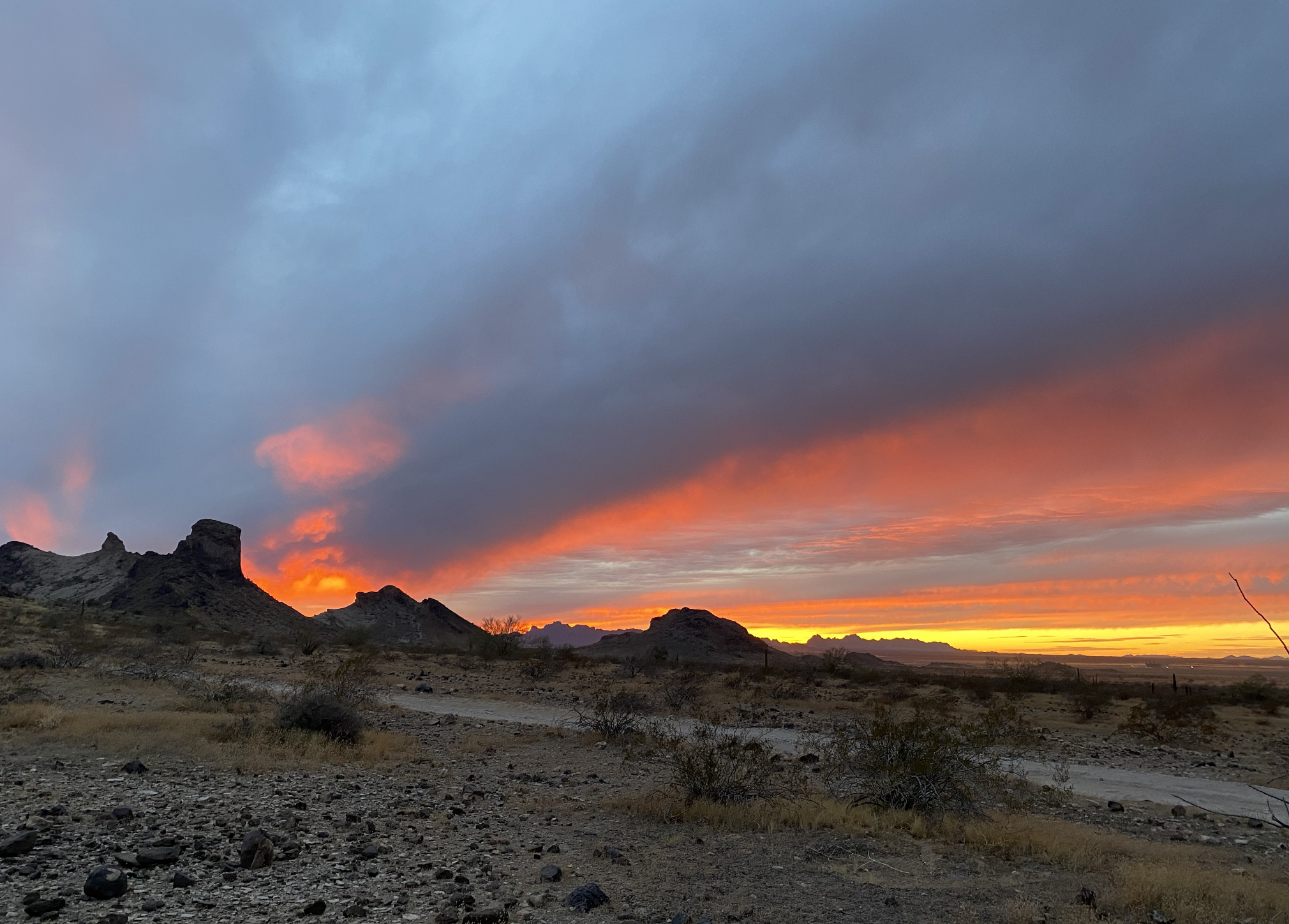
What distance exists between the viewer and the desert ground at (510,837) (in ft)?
23.5

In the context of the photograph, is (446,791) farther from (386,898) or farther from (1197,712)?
(1197,712)

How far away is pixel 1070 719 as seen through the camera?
105ft

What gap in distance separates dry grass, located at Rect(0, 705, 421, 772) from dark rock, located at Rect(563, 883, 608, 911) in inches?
292

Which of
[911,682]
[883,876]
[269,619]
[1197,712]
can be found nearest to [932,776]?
[883,876]

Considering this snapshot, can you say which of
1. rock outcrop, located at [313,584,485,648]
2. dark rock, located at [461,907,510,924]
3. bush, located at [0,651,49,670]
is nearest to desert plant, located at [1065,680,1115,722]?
dark rock, located at [461,907,510,924]

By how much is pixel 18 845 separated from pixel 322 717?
8197 millimetres

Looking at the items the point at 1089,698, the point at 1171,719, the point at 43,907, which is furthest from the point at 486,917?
the point at 1089,698

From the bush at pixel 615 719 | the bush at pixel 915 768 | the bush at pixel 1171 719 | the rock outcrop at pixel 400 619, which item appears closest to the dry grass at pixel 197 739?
the bush at pixel 615 719

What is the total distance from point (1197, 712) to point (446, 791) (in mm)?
34994

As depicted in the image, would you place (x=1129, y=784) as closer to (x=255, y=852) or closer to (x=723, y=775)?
(x=723, y=775)

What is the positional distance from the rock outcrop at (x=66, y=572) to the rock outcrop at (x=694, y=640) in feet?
233

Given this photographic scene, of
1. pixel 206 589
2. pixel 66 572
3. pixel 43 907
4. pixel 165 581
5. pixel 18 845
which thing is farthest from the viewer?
pixel 66 572

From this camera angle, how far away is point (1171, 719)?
1224 inches

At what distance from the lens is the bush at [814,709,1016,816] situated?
1154 cm
